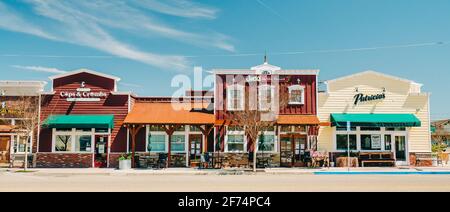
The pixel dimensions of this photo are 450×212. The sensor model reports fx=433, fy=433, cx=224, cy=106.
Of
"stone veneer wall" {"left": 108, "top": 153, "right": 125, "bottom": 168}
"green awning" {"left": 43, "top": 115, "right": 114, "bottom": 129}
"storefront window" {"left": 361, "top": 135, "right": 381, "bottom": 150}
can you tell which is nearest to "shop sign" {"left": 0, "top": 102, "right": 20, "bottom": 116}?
"green awning" {"left": 43, "top": 115, "right": 114, "bottom": 129}

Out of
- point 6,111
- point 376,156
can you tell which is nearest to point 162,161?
point 6,111

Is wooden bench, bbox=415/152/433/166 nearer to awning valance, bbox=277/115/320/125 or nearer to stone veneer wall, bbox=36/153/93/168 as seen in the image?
awning valance, bbox=277/115/320/125

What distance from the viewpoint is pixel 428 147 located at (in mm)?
27172

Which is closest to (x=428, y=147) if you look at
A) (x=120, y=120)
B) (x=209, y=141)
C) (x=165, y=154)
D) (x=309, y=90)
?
(x=309, y=90)

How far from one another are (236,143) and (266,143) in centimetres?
186

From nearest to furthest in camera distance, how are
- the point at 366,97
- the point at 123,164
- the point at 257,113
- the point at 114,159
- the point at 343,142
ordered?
the point at 257,113
the point at 123,164
the point at 114,159
the point at 343,142
the point at 366,97

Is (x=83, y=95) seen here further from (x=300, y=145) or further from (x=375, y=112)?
(x=375, y=112)

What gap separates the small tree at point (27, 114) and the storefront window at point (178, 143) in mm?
8102

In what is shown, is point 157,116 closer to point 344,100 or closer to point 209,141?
point 209,141

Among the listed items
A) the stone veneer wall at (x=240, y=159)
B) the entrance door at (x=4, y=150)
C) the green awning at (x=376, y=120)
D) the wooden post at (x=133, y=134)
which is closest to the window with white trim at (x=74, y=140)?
the wooden post at (x=133, y=134)

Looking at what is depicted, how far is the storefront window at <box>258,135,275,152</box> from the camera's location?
87.6ft

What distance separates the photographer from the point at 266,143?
87.8 feet

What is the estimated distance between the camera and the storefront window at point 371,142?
27.0 meters

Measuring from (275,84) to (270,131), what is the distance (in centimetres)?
298
